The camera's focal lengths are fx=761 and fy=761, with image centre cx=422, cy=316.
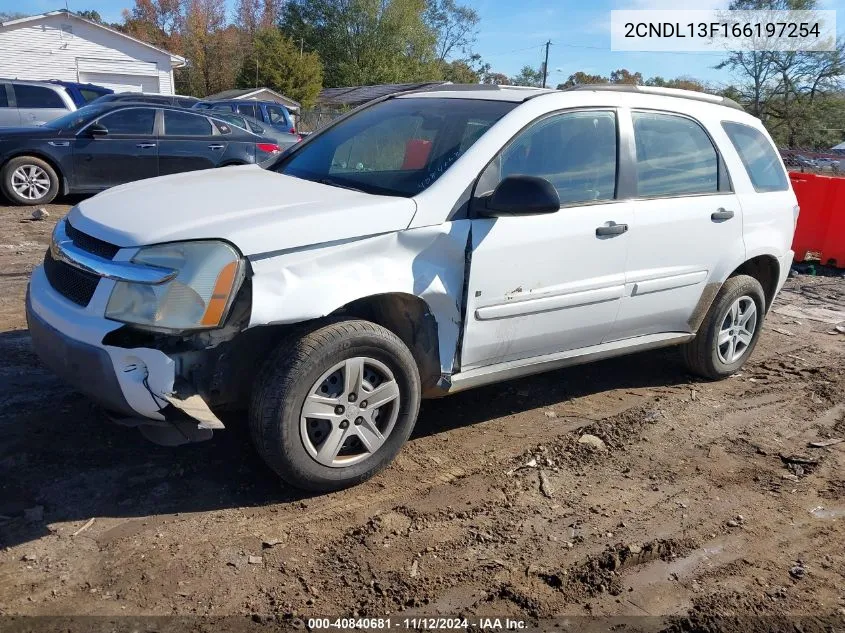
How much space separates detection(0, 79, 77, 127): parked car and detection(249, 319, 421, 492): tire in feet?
46.0

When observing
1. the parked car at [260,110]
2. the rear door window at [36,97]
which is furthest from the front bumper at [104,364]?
the parked car at [260,110]

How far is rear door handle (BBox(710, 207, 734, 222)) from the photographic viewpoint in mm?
4770

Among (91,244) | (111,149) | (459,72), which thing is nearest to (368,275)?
(91,244)

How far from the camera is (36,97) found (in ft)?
49.5

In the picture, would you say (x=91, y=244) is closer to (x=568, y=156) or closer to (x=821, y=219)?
(x=568, y=156)

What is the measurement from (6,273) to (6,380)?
10.0 feet

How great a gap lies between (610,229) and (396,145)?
4.15ft

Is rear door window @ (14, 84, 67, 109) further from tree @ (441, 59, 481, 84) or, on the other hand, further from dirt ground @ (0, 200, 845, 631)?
tree @ (441, 59, 481, 84)

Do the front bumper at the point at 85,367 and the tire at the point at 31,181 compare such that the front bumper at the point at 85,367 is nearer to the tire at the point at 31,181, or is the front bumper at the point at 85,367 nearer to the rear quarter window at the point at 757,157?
the rear quarter window at the point at 757,157

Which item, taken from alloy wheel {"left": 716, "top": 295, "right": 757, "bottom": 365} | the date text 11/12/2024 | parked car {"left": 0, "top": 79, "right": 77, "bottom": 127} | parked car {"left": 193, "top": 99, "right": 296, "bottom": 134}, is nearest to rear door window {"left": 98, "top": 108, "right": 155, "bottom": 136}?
parked car {"left": 0, "top": 79, "right": 77, "bottom": 127}

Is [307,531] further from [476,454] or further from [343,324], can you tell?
[476,454]

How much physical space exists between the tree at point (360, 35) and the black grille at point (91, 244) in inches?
2133

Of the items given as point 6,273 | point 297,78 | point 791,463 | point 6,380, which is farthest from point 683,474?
point 297,78

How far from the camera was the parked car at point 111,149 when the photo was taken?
34.8 ft
